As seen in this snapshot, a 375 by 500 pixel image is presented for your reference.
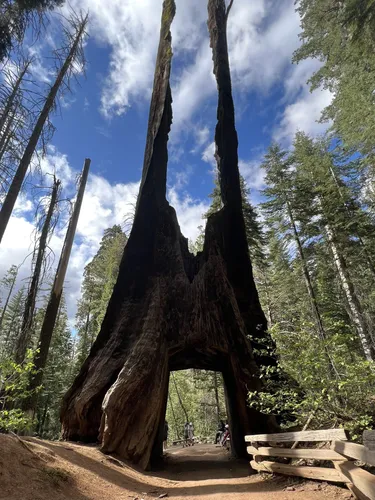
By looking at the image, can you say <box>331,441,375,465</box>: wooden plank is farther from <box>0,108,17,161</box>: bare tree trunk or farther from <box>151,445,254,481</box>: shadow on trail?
<box>0,108,17,161</box>: bare tree trunk

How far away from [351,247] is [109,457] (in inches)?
579

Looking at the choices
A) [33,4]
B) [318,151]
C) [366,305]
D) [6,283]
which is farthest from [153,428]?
[6,283]

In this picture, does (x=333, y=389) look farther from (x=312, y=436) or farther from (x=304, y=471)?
(x=304, y=471)

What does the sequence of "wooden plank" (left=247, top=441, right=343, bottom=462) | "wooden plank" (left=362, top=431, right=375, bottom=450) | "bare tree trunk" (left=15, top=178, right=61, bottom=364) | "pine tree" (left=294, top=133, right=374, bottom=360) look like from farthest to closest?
"pine tree" (left=294, top=133, right=374, bottom=360)
"bare tree trunk" (left=15, top=178, right=61, bottom=364)
"wooden plank" (left=247, top=441, right=343, bottom=462)
"wooden plank" (left=362, top=431, right=375, bottom=450)

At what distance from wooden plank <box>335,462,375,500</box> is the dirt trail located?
35 centimetres

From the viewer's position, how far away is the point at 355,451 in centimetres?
341

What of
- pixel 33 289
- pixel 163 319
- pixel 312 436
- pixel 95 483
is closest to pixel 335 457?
pixel 312 436

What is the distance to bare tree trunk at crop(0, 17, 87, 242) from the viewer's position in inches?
271

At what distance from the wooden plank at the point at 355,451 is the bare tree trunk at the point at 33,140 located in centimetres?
743

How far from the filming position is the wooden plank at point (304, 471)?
4.19m

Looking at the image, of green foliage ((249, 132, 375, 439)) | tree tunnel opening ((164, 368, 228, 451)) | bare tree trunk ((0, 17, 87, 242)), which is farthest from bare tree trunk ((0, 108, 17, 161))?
tree tunnel opening ((164, 368, 228, 451))

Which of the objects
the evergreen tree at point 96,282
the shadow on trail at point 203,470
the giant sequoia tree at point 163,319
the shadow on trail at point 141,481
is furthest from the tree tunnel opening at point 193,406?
the shadow on trail at point 141,481

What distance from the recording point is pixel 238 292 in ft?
36.0

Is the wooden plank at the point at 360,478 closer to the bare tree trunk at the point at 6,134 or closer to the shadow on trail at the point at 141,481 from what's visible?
the shadow on trail at the point at 141,481
